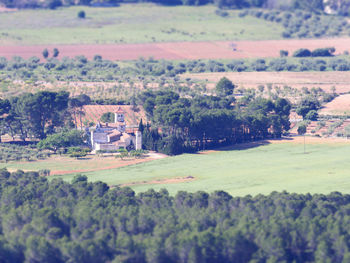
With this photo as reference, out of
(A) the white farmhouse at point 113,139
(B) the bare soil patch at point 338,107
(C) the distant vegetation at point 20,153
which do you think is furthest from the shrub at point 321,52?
(C) the distant vegetation at point 20,153

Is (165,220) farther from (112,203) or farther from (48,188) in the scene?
(48,188)

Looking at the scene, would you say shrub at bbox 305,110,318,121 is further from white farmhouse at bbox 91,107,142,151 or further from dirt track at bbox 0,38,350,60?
dirt track at bbox 0,38,350,60

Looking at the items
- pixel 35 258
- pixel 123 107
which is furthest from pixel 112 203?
pixel 123 107

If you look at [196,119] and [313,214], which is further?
[196,119]

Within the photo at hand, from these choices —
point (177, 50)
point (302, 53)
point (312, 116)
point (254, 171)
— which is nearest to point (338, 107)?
point (312, 116)

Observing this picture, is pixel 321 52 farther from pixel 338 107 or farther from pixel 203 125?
pixel 203 125

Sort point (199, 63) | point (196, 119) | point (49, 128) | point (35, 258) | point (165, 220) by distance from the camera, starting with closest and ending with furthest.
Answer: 1. point (35, 258)
2. point (165, 220)
3. point (196, 119)
4. point (49, 128)
5. point (199, 63)

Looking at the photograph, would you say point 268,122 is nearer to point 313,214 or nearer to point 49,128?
point 49,128

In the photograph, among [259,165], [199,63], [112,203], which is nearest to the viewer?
[112,203]
